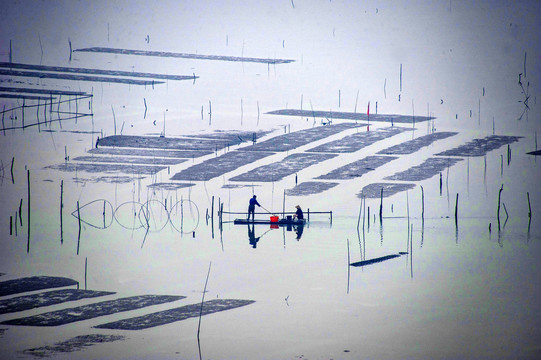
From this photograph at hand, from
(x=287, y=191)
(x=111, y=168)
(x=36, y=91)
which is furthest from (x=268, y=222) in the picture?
(x=36, y=91)

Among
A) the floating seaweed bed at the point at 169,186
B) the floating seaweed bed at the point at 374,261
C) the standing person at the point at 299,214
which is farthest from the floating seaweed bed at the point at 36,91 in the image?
the floating seaweed bed at the point at 374,261

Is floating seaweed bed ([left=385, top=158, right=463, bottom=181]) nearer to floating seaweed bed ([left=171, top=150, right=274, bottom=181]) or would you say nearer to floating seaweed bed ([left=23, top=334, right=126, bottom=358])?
floating seaweed bed ([left=171, top=150, right=274, bottom=181])

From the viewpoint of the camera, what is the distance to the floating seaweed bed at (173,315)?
27969 mm

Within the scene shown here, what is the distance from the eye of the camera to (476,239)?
4191 centimetres

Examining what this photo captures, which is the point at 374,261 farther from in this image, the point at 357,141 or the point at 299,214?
the point at 357,141

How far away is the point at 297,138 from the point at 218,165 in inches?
297

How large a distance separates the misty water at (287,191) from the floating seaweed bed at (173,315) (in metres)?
0.37

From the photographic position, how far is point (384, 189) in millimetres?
50188

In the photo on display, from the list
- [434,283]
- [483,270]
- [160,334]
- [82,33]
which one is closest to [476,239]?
[483,270]

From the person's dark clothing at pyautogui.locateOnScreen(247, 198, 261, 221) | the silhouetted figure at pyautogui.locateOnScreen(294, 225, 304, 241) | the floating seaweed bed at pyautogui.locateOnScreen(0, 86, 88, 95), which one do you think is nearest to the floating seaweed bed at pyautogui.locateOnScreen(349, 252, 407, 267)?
the silhouetted figure at pyautogui.locateOnScreen(294, 225, 304, 241)

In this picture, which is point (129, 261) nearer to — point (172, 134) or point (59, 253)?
point (59, 253)

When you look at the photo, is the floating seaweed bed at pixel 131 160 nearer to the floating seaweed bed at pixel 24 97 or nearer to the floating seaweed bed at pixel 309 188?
the floating seaweed bed at pixel 309 188

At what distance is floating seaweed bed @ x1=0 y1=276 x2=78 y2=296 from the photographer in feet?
104

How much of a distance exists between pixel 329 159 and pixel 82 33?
3903 centimetres
